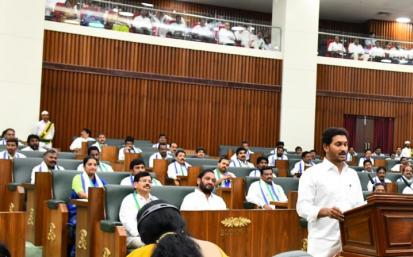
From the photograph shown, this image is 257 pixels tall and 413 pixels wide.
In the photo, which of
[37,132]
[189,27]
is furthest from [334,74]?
[37,132]

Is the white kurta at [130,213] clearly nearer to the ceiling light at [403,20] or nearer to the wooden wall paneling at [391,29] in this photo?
the wooden wall paneling at [391,29]

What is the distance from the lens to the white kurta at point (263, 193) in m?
8.16

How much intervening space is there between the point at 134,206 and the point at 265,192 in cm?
278

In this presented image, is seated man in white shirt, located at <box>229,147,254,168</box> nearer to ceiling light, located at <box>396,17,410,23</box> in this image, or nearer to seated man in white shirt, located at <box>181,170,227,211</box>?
seated man in white shirt, located at <box>181,170,227,211</box>

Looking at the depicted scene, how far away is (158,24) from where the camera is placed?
16.7 m

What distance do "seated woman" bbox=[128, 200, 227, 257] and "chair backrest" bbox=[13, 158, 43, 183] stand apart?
261 inches

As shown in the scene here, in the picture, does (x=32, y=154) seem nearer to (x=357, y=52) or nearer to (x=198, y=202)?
(x=198, y=202)

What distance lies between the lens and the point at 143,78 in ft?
55.0

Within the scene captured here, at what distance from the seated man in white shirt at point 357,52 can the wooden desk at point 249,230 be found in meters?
13.2

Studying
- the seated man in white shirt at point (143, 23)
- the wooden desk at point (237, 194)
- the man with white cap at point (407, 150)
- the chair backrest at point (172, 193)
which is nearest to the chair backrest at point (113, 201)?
the chair backrest at point (172, 193)

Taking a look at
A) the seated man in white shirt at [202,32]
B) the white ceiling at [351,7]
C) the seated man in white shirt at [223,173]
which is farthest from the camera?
the white ceiling at [351,7]

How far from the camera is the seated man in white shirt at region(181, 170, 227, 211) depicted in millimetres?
6504

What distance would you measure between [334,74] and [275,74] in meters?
1.93

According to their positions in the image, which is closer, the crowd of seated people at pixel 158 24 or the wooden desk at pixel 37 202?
the wooden desk at pixel 37 202
